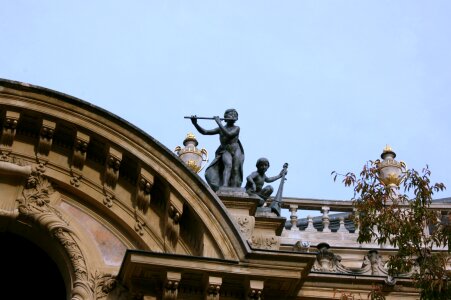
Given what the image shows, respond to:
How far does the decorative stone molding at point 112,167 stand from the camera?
18.0m

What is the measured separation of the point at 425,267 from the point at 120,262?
487 cm

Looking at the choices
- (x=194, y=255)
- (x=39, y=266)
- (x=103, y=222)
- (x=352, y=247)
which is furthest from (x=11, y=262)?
(x=352, y=247)

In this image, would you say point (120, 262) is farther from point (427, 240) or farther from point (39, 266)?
point (427, 240)

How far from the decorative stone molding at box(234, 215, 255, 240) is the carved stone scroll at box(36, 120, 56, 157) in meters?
3.28

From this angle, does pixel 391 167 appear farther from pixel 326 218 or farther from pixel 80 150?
pixel 80 150

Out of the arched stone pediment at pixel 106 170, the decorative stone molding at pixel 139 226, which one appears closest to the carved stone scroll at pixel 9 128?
the arched stone pediment at pixel 106 170

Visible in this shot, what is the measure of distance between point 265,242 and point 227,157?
5.61 ft

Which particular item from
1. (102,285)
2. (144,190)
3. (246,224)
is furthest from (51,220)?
(246,224)

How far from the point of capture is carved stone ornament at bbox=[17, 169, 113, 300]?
17234 mm

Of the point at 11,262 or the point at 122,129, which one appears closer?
the point at 122,129

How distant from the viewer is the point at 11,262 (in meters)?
20.4

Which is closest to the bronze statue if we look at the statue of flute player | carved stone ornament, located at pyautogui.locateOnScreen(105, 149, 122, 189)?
the statue of flute player

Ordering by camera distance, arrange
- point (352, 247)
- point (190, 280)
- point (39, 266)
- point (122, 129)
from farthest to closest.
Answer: point (352, 247)
point (39, 266)
point (122, 129)
point (190, 280)

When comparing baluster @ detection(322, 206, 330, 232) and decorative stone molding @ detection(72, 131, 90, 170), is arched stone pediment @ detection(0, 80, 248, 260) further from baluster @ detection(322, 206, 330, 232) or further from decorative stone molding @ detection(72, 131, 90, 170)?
baluster @ detection(322, 206, 330, 232)
